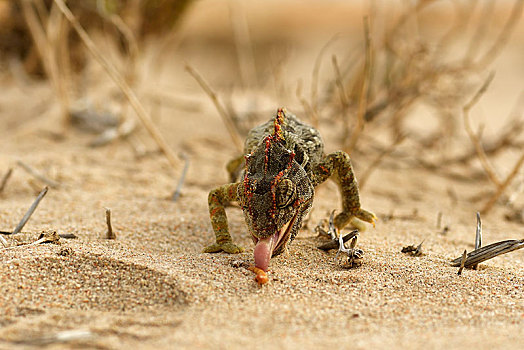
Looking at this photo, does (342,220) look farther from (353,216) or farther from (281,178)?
(281,178)

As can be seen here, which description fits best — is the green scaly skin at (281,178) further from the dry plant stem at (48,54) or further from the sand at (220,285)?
the dry plant stem at (48,54)

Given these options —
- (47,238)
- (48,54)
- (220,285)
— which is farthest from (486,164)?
(48,54)

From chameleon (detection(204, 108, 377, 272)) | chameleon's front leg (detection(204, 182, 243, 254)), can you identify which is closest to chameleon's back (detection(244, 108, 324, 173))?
chameleon (detection(204, 108, 377, 272))

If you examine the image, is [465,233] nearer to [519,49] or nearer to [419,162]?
[419,162]

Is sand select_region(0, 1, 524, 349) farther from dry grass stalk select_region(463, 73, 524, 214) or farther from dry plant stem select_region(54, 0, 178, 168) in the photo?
dry plant stem select_region(54, 0, 178, 168)

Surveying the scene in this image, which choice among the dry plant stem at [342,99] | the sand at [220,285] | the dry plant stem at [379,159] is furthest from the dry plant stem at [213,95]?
the dry plant stem at [379,159]

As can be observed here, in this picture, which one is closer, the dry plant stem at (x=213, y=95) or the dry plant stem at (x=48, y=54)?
the dry plant stem at (x=213, y=95)
